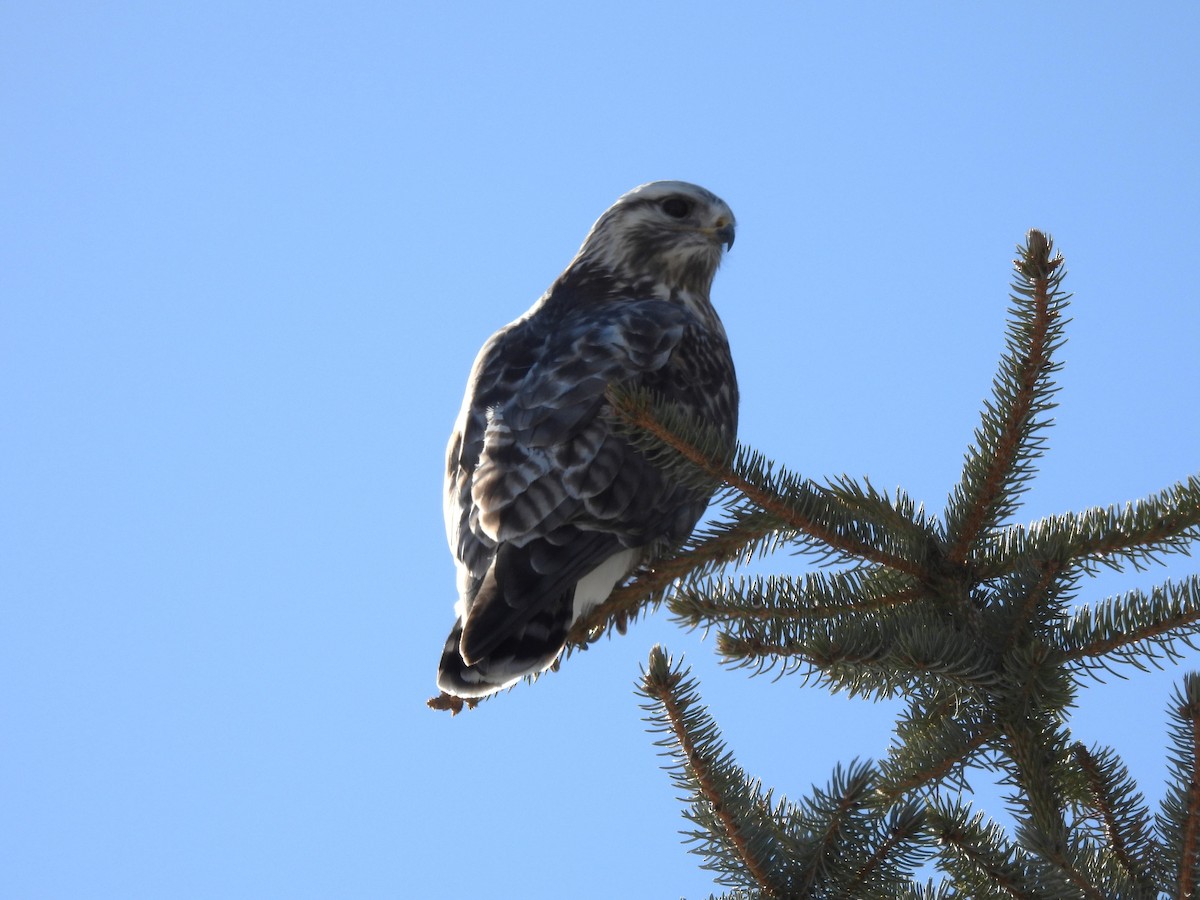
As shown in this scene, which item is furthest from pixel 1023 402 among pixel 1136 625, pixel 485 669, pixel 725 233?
pixel 725 233

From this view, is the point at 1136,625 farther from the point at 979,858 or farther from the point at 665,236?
the point at 665,236

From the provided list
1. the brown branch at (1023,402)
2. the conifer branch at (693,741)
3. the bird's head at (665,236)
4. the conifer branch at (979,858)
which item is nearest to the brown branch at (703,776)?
the conifer branch at (693,741)

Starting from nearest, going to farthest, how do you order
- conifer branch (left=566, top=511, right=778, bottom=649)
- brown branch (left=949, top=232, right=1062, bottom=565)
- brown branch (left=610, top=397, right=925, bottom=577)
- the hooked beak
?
brown branch (left=949, top=232, right=1062, bottom=565), brown branch (left=610, top=397, right=925, bottom=577), conifer branch (left=566, top=511, right=778, bottom=649), the hooked beak

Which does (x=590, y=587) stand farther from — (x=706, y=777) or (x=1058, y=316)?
(x=1058, y=316)

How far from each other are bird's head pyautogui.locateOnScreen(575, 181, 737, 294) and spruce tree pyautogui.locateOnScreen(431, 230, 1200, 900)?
369 centimetres

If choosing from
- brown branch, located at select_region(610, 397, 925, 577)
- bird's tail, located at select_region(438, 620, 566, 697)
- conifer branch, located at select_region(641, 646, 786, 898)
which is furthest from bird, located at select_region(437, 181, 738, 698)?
conifer branch, located at select_region(641, 646, 786, 898)

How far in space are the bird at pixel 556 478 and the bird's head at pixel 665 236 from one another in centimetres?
67

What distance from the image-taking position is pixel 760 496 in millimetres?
3236

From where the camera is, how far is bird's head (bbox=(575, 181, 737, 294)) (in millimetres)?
6855

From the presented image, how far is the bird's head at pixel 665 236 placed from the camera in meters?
6.86

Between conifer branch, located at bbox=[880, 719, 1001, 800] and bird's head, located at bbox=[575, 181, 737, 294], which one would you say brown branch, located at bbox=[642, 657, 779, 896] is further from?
bird's head, located at bbox=[575, 181, 737, 294]

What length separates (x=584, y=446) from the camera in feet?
15.4

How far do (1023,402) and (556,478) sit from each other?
195cm

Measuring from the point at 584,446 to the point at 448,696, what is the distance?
106cm
